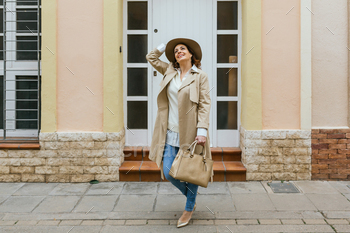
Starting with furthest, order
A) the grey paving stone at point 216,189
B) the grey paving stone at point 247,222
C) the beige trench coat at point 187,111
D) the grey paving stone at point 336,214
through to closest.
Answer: the grey paving stone at point 216,189, the grey paving stone at point 336,214, the grey paving stone at point 247,222, the beige trench coat at point 187,111

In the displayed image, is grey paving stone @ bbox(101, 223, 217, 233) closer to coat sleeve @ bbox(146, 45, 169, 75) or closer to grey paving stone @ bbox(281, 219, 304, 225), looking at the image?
grey paving stone @ bbox(281, 219, 304, 225)

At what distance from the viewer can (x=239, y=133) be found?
5203mm

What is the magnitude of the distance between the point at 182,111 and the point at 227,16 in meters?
2.68

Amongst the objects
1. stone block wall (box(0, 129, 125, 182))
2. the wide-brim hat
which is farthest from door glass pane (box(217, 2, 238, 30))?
stone block wall (box(0, 129, 125, 182))

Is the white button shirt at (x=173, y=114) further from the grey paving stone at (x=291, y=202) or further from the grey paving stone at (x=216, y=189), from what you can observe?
the grey paving stone at (x=291, y=202)

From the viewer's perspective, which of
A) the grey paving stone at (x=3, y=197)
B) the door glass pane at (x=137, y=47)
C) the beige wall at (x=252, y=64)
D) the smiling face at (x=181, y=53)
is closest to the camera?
the smiling face at (x=181, y=53)

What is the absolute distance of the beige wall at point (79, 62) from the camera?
469 cm

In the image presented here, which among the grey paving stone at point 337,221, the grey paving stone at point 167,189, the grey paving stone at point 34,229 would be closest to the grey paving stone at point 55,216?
the grey paving stone at point 34,229

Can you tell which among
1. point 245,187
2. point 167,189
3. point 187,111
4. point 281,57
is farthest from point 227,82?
point 187,111

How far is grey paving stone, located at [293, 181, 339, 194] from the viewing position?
4.30 metres

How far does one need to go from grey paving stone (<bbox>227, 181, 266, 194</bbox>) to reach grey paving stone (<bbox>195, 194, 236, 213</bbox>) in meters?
0.28

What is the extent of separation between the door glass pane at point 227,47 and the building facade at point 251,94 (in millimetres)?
359

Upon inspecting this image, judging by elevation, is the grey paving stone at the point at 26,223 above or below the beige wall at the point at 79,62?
below

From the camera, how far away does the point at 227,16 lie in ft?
16.9
